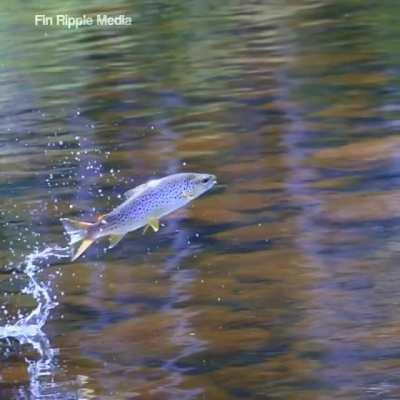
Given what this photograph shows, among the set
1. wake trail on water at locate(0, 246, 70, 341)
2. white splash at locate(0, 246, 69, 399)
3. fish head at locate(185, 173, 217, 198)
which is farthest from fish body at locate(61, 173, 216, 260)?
wake trail on water at locate(0, 246, 70, 341)

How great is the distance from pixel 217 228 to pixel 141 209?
162 centimetres

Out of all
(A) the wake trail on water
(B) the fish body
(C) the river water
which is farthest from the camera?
(A) the wake trail on water

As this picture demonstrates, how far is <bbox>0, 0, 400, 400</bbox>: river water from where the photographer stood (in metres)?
4.99

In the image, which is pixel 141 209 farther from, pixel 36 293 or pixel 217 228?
pixel 217 228

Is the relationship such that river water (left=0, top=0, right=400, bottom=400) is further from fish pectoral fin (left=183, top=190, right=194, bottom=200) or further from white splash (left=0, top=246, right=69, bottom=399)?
fish pectoral fin (left=183, top=190, right=194, bottom=200)

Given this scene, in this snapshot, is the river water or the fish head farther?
the fish head

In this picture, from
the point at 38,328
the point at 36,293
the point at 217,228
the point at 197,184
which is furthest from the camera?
the point at 217,228

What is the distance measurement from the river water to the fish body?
0.51m

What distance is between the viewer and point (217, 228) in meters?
6.75

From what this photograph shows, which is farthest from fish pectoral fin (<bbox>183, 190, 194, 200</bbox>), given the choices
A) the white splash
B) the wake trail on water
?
the wake trail on water

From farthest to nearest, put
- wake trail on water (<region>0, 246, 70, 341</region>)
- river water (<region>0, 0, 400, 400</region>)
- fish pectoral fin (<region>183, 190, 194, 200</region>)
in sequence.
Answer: wake trail on water (<region>0, 246, 70, 341</region>) < fish pectoral fin (<region>183, 190, 194, 200</region>) < river water (<region>0, 0, 400, 400</region>)

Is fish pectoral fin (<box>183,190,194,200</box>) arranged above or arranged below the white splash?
above

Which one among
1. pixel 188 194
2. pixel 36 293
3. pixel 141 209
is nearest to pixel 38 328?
pixel 36 293

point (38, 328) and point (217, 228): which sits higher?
point (217, 228)
